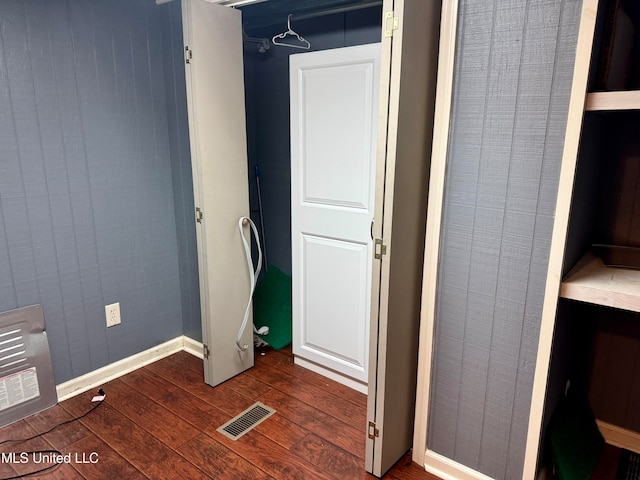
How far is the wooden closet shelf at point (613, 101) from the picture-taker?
4.10 feet

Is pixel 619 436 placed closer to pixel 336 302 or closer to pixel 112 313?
pixel 336 302

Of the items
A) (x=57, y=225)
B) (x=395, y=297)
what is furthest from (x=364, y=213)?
(x=57, y=225)

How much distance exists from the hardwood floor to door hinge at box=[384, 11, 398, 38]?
1708 millimetres

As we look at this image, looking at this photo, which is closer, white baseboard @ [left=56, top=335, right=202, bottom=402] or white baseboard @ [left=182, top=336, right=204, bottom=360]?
white baseboard @ [left=56, top=335, right=202, bottom=402]

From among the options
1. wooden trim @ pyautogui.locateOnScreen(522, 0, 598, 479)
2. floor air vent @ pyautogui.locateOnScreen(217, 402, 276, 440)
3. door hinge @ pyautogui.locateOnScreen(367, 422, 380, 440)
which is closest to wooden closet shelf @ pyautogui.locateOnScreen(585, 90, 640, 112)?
wooden trim @ pyautogui.locateOnScreen(522, 0, 598, 479)

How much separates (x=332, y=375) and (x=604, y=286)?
1582 millimetres

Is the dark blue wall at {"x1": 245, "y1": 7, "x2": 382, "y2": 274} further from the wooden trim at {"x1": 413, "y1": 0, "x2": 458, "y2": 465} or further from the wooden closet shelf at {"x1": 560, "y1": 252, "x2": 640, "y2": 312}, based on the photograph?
the wooden closet shelf at {"x1": 560, "y1": 252, "x2": 640, "y2": 312}

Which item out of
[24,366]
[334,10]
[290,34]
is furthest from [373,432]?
[290,34]

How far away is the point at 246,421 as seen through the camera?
2178 millimetres

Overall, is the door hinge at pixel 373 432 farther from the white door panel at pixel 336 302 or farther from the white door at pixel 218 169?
the white door at pixel 218 169

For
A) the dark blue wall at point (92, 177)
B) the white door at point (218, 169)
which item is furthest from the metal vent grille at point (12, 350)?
the white door at point (218, 169)

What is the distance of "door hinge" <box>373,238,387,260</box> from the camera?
163 centimetres

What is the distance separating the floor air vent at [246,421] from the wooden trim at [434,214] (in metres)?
0.76

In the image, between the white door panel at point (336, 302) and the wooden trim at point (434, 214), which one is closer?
the wooden trim at point (434, 214)
